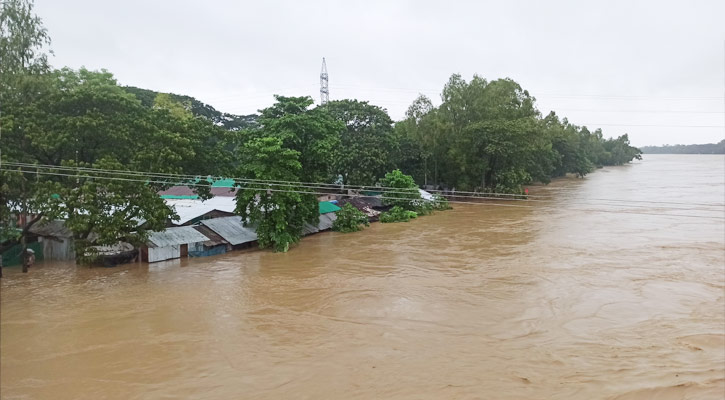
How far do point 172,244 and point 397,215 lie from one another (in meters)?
12.8

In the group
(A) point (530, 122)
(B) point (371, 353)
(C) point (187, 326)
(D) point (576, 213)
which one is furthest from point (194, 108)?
(B) point (371, 353)

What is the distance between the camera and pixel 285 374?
7465mm

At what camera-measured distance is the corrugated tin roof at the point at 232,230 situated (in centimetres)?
1691

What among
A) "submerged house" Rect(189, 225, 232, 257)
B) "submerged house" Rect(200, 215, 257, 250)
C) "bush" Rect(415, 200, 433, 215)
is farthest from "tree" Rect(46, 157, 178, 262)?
"bush" Rect(415, 200, 433, 215)

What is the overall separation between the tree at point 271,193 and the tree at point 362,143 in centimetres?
955

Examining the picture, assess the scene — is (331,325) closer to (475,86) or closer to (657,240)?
(657,240)

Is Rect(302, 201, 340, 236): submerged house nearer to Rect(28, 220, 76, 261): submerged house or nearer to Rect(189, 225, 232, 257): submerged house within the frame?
Rect(189, 225, 232, 257): submerged house

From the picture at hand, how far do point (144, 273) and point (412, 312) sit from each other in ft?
28.0

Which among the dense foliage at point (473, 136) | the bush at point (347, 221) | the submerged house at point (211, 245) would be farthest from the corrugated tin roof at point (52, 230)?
the dense foliage at point (473, 136)

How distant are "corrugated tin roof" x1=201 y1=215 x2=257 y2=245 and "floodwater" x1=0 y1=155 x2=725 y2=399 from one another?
0.93m

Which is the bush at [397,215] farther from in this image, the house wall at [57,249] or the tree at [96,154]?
the house wall at [57,249]

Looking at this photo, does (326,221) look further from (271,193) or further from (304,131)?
(271,193)

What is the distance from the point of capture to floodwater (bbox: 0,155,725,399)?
7133 millimetres

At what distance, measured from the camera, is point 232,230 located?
57.0ft
